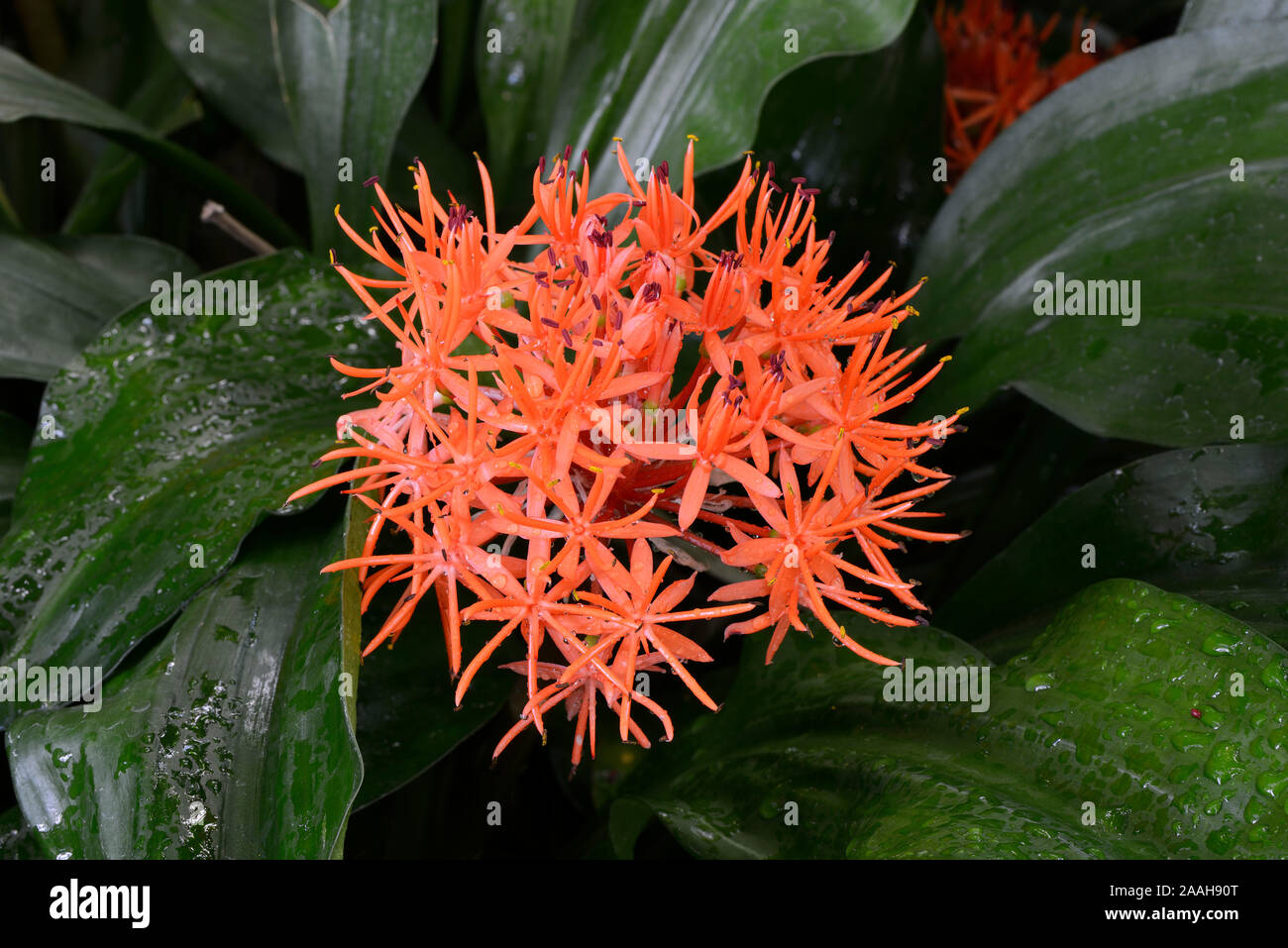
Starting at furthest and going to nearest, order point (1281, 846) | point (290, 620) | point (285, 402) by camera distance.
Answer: point (285, 402), point (290, 620), point (1281, 846)

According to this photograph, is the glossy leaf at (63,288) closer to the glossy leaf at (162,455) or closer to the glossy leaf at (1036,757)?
the glossy leaf at (162,455)

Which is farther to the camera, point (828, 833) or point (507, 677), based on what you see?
point (507, 677)

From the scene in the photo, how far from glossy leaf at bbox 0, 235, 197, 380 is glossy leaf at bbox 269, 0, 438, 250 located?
0.58 ft

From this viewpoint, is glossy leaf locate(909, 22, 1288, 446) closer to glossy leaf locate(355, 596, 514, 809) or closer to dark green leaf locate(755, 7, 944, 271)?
dark green leaf locate(755, 7, 944, 271)

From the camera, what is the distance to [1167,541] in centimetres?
75

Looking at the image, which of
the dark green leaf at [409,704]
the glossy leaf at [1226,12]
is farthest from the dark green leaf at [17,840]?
the glossy leaf at [1226,12]

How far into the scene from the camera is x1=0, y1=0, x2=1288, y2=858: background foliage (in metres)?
0.55

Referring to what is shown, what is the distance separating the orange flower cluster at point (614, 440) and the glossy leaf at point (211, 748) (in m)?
0.06

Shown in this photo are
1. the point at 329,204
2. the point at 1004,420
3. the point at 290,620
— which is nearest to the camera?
the point at 290,620

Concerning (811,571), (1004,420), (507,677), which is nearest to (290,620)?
(507,677)

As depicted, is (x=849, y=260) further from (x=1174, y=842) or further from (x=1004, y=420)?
(x=1174, y=842)

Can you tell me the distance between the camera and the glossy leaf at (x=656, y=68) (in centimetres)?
78

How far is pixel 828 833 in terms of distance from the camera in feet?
1.93
